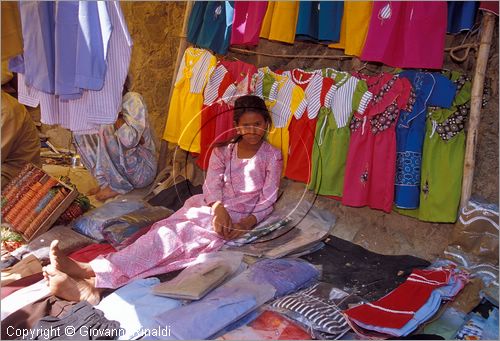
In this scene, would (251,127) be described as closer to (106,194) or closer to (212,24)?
(212,24)

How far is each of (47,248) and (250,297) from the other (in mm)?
1452

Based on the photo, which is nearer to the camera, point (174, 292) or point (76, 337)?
point (76, 337)

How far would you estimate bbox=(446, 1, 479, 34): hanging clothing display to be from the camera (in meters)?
2.56

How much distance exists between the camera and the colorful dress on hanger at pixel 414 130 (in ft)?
8.88

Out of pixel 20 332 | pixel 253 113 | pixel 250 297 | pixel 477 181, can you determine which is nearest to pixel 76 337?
pixel 20 332

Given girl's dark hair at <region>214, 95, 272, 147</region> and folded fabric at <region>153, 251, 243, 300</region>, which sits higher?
girl's dark hair at <region>214, 95, 272, 147</region>

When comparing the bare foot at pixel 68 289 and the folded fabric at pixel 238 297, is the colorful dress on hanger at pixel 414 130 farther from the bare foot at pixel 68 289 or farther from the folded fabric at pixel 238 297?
the bare foot at pixel 68 289

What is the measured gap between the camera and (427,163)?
2.75 meters

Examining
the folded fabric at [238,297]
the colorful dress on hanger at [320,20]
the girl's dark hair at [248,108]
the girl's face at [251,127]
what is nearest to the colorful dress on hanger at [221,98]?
the girl's dark hair at [248,108]

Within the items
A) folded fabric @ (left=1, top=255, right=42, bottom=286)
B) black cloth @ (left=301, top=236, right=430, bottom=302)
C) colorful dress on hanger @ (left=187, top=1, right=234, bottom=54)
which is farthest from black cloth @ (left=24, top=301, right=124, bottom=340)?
colorful dress on hanger @ (left=187, top=1, right=234, bottom=54)

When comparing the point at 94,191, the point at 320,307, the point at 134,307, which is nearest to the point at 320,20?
the point at 320,307

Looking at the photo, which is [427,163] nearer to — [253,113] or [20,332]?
[253,113]

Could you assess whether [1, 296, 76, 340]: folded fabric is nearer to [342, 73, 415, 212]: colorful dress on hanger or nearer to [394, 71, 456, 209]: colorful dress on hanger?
[342, 73, 415, 212]: colorful dress on hanger

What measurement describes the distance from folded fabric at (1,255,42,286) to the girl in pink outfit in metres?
0.26
